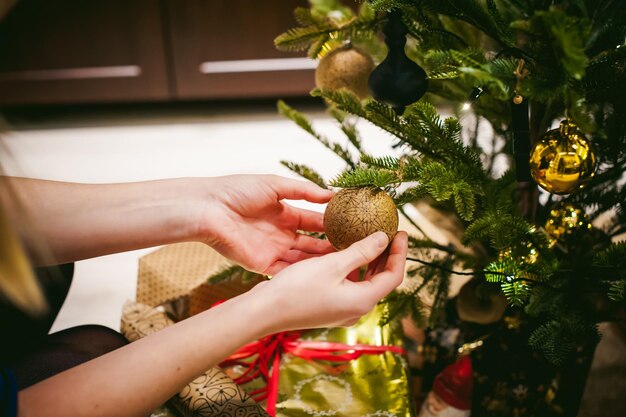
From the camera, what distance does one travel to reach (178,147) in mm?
1946

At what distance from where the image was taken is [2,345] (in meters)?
0.65

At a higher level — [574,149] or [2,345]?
[574,149]

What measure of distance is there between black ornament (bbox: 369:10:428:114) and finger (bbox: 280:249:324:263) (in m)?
0.25

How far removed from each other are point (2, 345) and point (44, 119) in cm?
180

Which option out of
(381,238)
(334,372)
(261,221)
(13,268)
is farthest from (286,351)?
(13,268)

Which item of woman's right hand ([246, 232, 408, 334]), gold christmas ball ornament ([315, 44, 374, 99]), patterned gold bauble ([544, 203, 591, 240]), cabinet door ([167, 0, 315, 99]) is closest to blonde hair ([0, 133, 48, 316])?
woman's right hand ([246, 232, 408, 334])

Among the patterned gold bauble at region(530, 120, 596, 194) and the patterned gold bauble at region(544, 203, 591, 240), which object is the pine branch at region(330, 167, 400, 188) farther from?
the patterned gold bauble at region(544, 203, 591, 240)

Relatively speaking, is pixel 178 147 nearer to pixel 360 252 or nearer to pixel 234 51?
pixel 234 51

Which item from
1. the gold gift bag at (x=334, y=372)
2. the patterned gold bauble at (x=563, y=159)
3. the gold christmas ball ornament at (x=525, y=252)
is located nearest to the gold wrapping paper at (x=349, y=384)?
the gold gift bag at (x=334, y=372)

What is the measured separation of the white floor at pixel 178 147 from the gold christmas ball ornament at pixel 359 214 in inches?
41.1

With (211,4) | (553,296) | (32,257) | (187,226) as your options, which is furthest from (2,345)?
(211,4)

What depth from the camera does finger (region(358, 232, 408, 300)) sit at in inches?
22.0

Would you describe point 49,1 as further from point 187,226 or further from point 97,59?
point 187,226

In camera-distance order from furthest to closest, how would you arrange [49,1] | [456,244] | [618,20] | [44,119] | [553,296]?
[44,119] → [49,1] → [456,244] → [553,296] → [618,20]
